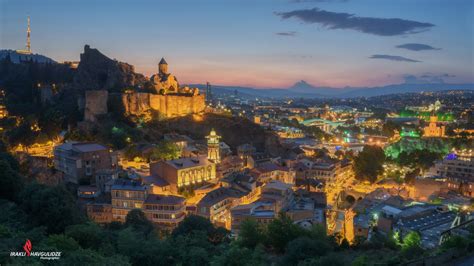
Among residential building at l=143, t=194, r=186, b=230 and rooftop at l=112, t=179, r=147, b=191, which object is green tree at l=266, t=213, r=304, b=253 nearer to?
residential building at l=143, t=194, r=186, b=230

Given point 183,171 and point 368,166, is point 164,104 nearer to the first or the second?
point 183,171

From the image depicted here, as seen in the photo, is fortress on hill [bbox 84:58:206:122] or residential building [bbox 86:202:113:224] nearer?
residential building [bbox 86:202:113:224]

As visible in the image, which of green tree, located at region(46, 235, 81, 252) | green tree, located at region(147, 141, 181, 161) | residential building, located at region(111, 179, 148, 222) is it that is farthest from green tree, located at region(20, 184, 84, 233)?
green tree, located at region(147, 141, 181, 161)

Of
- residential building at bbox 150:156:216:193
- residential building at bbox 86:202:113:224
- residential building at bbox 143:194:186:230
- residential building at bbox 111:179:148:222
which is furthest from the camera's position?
residential building at bbox 150:156:216:193

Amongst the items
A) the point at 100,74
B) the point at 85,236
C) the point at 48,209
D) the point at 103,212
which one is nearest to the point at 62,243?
the point at 85,236

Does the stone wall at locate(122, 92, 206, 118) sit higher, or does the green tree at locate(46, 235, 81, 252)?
the stone wall at locate(122, 92, 206, 118)

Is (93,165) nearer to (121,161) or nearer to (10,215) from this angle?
(121,161)

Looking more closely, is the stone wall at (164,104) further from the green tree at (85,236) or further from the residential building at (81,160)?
the green tree at (85,236)

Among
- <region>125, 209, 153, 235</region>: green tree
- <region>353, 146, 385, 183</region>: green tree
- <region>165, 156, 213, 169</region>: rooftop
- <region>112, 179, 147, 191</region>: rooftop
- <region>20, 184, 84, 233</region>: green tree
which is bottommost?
<region>353, 146, 385, 183</region>: green tree
